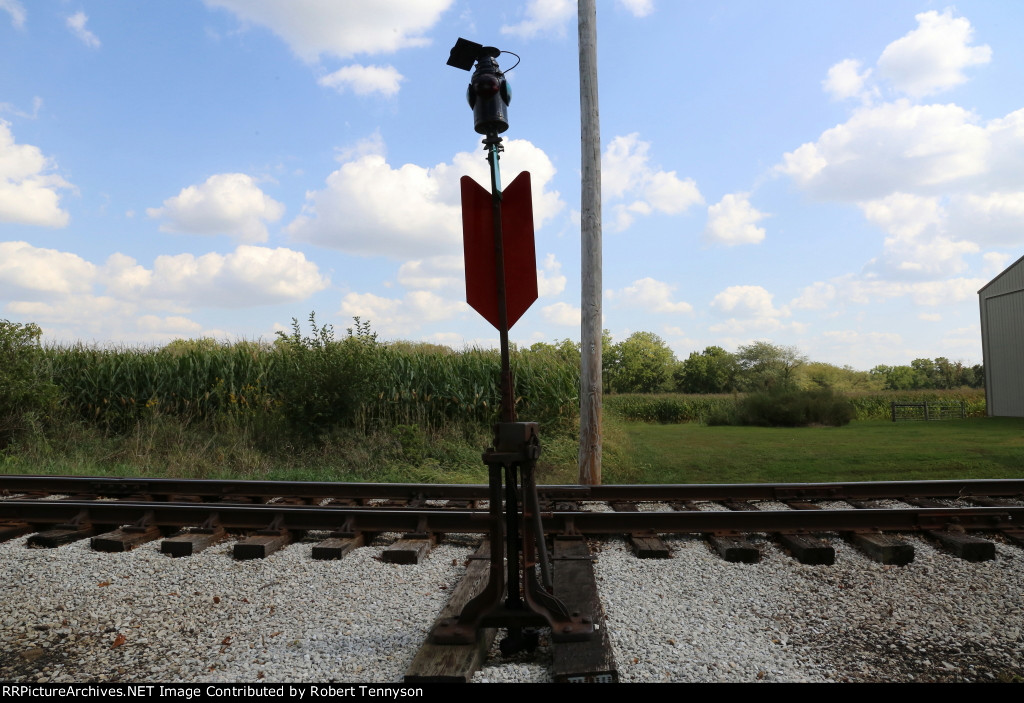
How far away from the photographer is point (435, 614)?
11.4 feet

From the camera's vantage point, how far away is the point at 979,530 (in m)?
5.07

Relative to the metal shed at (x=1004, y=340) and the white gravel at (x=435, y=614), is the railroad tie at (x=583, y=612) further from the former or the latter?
the metal shed at (x=1004, y=340)

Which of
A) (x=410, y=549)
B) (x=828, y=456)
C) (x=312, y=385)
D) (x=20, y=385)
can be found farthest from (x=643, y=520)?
(x=20, y=385)

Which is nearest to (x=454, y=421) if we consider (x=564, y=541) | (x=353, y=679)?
(x=564, y=541)

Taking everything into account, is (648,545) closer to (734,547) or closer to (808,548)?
(734,547)

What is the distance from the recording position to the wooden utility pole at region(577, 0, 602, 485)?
25.6 feet

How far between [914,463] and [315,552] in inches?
351

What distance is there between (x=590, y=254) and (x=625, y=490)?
304 centimetres

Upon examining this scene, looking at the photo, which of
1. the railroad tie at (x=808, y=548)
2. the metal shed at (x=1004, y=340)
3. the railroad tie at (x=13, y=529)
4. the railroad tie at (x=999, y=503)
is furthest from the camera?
the metal shed at (x=1004, y=340)

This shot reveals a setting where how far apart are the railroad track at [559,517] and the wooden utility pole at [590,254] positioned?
132cm

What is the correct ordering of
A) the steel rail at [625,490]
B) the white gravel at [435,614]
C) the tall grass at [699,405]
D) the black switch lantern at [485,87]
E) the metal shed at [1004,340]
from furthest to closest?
1. the tall grass at [699,405]
2. the metal shed at [1004,340]
3. the steel rail at [625,490]
4. the black switch lantern at [485,87]
5. the white gravel at [435,614]

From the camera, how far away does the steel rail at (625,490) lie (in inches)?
248

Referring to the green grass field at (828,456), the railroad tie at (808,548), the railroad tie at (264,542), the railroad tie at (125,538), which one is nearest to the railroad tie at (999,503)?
the railroad tie at (808,548)

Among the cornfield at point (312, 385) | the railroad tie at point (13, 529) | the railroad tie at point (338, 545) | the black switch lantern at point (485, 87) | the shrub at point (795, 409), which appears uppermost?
the black switch lantern at point (485, 87)
